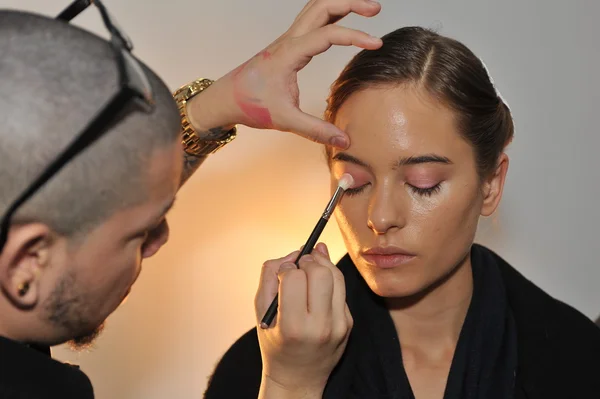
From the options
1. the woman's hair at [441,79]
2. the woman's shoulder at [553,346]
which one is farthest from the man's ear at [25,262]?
the woman's shoulder at [553,346]

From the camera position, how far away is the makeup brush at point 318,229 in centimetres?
108

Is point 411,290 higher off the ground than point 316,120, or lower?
lower

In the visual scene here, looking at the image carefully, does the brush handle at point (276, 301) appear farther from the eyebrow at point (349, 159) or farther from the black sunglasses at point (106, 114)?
the black sunglasses at point (106, 114)

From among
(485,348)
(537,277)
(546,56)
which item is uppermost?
(546,56)

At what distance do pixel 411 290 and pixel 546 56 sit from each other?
74 cm

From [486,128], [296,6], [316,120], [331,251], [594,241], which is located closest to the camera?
[316,120]

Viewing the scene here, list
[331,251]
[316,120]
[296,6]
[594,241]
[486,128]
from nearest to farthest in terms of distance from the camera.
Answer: [316,120], [486,128], [296,6], [331,251], [594,241]

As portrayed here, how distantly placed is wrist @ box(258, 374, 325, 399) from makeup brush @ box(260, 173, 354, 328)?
3.9 inches

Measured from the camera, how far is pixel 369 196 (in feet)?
3.88

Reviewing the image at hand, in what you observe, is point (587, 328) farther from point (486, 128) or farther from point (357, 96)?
point (357, 96)

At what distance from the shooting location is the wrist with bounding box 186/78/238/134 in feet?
3.91

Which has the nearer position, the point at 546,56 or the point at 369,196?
the point at 369,196

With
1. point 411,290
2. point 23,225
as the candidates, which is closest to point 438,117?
point 411,290

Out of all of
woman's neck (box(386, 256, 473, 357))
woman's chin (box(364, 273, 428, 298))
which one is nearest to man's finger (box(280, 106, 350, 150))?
woman's chin (box(364, 273, 428, 298))
